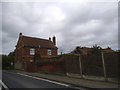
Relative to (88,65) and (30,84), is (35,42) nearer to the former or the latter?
(88,65)

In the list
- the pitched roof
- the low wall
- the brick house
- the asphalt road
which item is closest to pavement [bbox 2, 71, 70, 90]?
the asphalt road

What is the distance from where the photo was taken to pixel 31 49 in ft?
127

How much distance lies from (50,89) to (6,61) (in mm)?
46155

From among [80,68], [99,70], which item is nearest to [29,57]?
[80,68]

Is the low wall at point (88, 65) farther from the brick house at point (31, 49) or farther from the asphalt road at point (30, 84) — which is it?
the brick house at point (31, 49)

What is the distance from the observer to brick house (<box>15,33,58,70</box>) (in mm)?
37438

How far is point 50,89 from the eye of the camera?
353 inches

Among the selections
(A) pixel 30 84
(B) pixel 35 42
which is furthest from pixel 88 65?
(B) pixel 35 42

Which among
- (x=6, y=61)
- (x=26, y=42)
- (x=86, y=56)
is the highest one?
(x=26, y=42)

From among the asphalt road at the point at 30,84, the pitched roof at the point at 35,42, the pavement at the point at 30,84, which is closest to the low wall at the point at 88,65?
the pavement at the point at 30,84

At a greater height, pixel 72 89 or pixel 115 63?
pixel 115 63

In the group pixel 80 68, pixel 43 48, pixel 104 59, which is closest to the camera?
pixel 104 59

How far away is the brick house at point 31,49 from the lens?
37438 mm

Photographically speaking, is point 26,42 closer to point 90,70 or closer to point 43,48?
point 43,48
